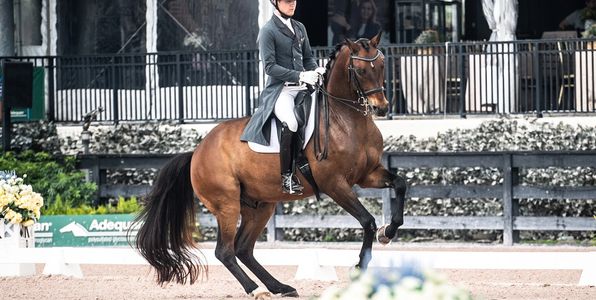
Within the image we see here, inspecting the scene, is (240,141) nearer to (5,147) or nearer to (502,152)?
(502,152)

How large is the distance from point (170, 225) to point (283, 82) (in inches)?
66.3

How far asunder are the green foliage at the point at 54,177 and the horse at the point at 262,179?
6.66 metres

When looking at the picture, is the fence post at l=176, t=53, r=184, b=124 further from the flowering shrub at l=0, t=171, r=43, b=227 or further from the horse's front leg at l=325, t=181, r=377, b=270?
the horse's front leg at l=325, t=181, r=377, b=270

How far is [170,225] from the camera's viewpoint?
11.3m

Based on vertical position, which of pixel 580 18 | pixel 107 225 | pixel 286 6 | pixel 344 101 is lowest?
pixel 107 225

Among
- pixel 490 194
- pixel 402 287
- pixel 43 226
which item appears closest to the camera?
pixel 402 287

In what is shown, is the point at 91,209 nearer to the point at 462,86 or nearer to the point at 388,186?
the point at 462,86

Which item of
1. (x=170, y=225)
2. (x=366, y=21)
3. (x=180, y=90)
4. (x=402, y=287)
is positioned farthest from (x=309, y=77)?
(x=366, y=21)

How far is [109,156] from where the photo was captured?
60.2ft

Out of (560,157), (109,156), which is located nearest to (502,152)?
(560,157)

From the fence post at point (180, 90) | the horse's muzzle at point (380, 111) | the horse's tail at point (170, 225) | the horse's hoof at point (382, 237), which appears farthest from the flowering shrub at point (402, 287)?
the fence post at point (180, 90)

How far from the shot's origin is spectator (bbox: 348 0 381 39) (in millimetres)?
22547

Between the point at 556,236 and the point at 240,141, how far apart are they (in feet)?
23.2

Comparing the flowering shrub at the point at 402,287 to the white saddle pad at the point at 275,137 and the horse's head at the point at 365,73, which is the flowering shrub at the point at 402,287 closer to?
the horse's head at the point at 365,73
